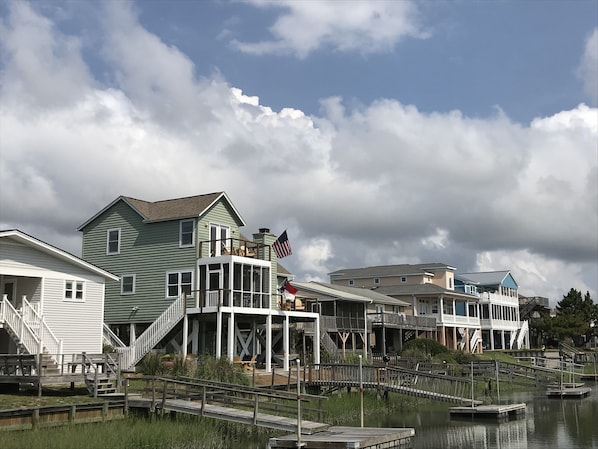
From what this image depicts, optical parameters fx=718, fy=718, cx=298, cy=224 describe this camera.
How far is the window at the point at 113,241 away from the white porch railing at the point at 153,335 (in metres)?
6.13

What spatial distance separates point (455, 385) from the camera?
37.4 m

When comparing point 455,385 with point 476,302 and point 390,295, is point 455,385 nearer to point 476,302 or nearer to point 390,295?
point 390,295

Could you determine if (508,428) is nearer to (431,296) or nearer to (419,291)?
(419,291)

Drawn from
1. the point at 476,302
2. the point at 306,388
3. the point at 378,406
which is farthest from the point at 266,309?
the point at 476,302

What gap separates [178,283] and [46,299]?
9.14 metres

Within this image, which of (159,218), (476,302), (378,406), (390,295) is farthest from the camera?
(476,302)

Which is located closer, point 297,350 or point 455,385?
point 455,385

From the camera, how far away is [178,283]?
128 ft

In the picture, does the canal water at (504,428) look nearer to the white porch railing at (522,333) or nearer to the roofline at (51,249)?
the roofline at (51,249)

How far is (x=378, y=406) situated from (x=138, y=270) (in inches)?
616

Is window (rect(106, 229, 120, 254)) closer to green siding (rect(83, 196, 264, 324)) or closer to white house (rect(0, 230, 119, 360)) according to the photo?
green siding (rect(83, 196, 264, 324))

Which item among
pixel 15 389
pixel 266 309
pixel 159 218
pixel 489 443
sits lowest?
pixel 489 443

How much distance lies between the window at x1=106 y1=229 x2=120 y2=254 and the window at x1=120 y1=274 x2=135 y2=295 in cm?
165

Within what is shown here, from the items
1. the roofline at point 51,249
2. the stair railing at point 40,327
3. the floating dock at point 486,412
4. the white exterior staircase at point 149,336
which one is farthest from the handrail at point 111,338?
the floating dock at point 486,412
